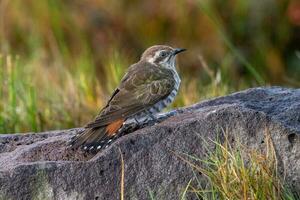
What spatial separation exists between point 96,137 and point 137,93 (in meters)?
0.68

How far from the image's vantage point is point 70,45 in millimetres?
13734

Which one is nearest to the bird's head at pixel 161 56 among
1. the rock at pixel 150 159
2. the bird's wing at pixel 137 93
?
the bird's wing at pixel 137 93

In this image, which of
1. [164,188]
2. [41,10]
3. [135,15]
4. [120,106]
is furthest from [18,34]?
[164,188]

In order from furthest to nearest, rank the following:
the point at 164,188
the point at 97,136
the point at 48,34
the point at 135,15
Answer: the point at 135,15 < the point at 48,34 < the point at 97,136 < the point at 164,188

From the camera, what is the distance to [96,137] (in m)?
Result: 6.29

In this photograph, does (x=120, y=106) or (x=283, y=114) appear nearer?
(x=283, y=114)

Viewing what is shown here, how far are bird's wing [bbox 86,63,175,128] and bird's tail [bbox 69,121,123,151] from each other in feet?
0.15

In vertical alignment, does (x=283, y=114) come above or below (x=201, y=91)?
A: below

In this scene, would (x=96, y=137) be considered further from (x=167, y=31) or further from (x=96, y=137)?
(x=167, y=31)

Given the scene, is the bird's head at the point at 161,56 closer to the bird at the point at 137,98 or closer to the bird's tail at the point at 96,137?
the bird at the point at 137,98

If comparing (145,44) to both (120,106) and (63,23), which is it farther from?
(120,106)

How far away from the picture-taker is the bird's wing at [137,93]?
649 centimetres

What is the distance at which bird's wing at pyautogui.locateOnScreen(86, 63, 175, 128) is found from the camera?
649 cm

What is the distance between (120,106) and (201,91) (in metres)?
2.59
